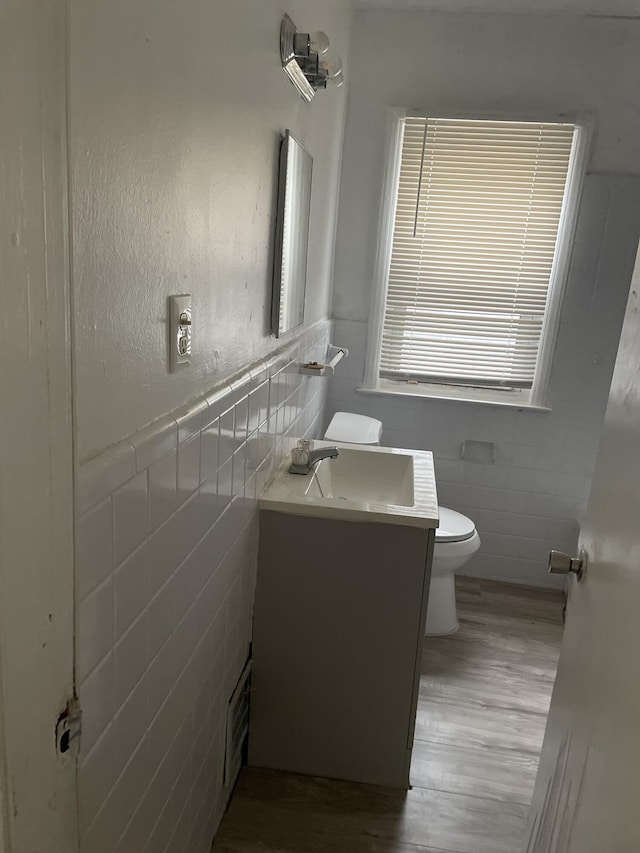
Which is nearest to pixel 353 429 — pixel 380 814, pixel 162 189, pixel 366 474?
pixel 366 474

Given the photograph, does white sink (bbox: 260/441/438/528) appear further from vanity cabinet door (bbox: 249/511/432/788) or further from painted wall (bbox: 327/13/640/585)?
painted wall (bbox: 327/13/640/585)

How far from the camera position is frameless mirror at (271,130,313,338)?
5.56 feet

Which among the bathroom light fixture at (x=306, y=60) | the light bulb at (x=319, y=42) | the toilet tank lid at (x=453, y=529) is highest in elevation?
the light bulb at (x=319, y=42)

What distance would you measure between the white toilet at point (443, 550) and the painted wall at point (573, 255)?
0.45 meters

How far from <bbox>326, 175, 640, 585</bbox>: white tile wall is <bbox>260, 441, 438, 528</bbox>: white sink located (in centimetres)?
83

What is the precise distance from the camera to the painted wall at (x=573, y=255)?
2.71m

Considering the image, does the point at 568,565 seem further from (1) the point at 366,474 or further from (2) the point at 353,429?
(2) the point at 353,429

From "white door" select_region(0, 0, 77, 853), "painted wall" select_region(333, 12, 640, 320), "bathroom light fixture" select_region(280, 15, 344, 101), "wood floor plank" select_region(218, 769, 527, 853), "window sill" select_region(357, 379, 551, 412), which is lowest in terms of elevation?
"wood floor plank" select_region(218, 769, 527, 853)

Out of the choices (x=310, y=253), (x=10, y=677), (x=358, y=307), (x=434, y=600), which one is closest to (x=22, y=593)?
(x=10, y=677)

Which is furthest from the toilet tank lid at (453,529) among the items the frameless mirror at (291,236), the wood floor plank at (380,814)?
the frameless mirror at (291,236)

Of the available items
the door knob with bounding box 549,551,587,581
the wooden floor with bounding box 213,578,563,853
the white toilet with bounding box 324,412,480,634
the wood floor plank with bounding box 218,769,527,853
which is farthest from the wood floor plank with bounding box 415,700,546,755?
A: the door knob with bounding box 549,551,587,581

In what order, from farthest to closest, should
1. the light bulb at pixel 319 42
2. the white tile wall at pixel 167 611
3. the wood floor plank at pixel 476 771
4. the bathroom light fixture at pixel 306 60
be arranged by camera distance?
the wood floor plank at pixel 476 771 → the light bulb at pixel 319 42 → the bathroom light fixture at pixel 306 60 → the white tile wall at pixel 167 611

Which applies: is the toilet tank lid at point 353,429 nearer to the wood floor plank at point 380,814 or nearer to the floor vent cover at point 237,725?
the floor vent cover at point 237,725

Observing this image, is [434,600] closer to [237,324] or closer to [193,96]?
[237,324]
